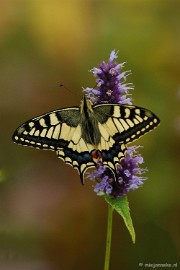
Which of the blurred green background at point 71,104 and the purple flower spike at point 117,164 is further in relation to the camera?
the blurred green background at point 71,104

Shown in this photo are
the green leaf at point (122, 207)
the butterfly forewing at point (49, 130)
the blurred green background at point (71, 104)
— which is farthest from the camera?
the blurred green background at point (71, 104)

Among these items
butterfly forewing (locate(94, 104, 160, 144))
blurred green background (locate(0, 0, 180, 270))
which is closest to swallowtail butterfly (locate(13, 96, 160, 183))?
butterfly forewing (locate(94, 104, 160, 144))

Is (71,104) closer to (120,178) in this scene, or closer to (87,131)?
(87,131)

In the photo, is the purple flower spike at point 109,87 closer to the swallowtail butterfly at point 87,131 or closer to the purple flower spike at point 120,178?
the swallowtail butterfly at point 87,131

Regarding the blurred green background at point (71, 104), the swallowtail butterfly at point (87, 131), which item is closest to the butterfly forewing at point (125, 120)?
the swallowtail butterfly at point (87, 131)

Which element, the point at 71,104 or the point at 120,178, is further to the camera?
the point at 71,104

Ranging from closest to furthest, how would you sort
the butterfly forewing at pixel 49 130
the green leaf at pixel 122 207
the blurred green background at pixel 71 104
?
the green leaf at pixel 122 207 → the butterfly forewing at pixel 49 130 → the blurred green background at pixel 71 104

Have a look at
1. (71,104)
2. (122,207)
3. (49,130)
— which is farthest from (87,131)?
(71,104)
